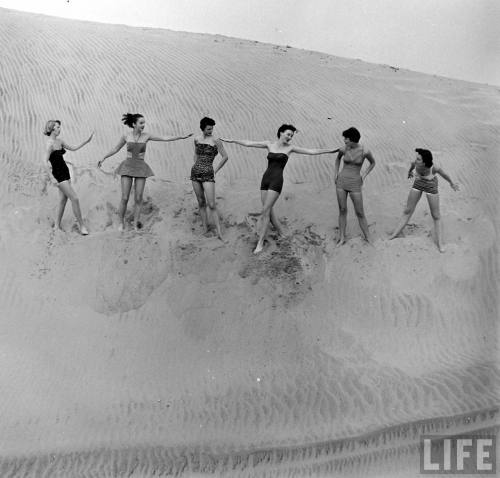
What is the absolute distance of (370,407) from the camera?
8172 mm

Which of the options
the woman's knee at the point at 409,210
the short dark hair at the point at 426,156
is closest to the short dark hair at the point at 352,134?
the short dark hair at the point at 426,156

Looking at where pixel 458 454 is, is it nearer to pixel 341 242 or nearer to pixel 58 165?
pixel 341 242

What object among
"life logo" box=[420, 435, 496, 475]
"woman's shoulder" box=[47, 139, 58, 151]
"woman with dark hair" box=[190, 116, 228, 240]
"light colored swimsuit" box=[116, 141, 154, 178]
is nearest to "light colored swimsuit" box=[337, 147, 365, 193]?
"woman with dark hair" box=[190, 116, 228, 240]

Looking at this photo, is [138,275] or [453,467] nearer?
[453,467]

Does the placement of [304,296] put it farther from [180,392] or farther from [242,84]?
[242,84]

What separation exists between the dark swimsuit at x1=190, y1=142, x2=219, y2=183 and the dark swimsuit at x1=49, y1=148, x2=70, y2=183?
2059 millimetres

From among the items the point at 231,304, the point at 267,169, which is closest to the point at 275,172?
the point at 267,169

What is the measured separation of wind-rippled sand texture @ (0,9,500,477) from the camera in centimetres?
788

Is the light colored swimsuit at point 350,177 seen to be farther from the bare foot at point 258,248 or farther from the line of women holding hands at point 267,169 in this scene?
the bare foot at point 258,248

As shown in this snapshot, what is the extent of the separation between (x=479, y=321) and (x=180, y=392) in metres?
4.53

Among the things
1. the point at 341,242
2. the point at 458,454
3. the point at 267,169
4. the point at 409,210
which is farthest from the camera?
the point at 341,242

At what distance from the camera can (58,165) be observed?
32.7 feet

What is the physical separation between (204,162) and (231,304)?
2250 mm

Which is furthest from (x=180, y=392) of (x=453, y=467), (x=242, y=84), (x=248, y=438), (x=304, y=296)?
(x=242, y=84)
